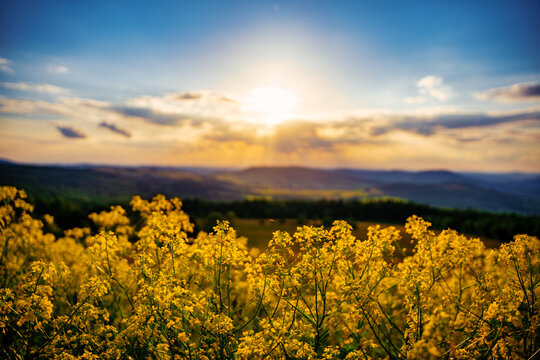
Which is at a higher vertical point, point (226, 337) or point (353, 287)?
point (353, 287)

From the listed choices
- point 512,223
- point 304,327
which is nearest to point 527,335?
point 304,327

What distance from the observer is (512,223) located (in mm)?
48250

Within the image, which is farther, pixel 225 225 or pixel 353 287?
pixel 225 225

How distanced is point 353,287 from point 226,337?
2.79 meters

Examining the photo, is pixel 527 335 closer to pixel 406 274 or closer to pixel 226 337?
pixel 406 274

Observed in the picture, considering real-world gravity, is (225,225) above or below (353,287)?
above

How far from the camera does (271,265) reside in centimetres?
661

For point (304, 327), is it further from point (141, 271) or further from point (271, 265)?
point (141, 271)

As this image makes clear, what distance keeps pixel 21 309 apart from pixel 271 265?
18.7 feet

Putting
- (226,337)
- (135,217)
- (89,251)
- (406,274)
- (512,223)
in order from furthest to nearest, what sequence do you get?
(512,223) → (135,217) → (89,251) → (406,274) → (226,337)

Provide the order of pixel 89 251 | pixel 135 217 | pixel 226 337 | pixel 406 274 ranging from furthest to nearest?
pixel 135 217, pixel 89 251, pixel 406 274, pixel 226 337

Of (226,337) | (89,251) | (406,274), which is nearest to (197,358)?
(226,337)

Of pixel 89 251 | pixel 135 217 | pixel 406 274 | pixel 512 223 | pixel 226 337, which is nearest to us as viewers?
pixel 226 337

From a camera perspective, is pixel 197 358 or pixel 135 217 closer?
pixel 197 358
